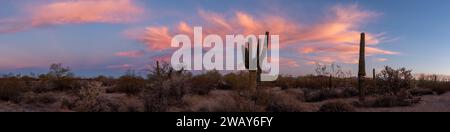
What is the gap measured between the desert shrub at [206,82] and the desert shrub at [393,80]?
8267 millimetres

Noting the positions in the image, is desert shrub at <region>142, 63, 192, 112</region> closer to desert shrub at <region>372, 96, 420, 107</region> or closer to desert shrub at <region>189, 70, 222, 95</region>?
desert shrub at <region>189, 70, 222, 95</region>

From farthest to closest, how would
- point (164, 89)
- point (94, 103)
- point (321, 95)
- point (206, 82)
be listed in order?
point (206, 82) < point (321, 95) < point (164, 89) < point (94, 103)

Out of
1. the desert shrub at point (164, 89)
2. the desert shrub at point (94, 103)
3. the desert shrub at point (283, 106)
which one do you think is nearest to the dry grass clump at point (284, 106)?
the desert shrub at point (283, 106)

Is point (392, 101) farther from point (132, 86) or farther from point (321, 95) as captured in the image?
A: point (132, 86)

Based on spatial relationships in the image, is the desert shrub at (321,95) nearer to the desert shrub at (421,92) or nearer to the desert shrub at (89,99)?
the desert shrub at (421,92)

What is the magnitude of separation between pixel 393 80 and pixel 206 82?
10.6 metres

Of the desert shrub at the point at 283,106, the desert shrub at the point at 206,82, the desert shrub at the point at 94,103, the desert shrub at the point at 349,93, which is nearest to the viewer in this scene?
the desert shrub at the point at 94,103

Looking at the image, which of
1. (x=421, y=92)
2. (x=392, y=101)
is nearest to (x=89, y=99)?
(x=392, y=101)

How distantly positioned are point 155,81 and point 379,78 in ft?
36.2

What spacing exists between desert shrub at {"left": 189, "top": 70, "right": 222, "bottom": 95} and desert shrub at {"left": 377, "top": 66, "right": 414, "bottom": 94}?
325 inches

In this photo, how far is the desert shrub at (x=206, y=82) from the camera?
1053 inches

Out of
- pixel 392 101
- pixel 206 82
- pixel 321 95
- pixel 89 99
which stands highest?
pixel 206 82

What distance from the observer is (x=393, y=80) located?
80.9 feet
